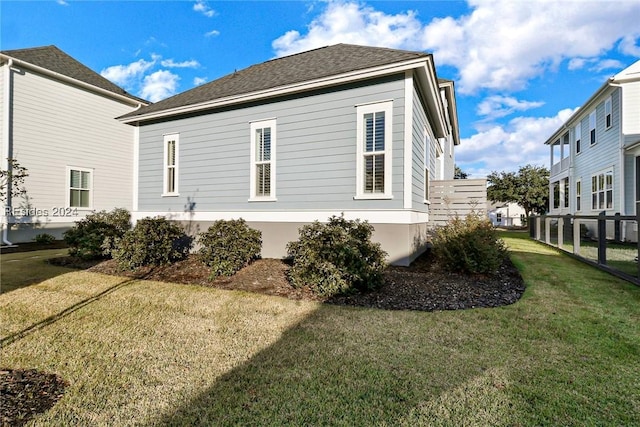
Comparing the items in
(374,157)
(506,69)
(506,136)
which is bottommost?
(374,157)

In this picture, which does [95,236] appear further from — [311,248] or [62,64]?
A: [62,64]

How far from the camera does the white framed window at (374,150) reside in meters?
6.46

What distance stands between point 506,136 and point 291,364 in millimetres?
39126

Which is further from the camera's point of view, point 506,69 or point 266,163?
point 506,69

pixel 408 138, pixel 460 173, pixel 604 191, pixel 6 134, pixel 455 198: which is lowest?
pixel 455 198

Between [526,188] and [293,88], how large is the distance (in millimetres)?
29355

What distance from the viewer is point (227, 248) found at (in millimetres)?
6246

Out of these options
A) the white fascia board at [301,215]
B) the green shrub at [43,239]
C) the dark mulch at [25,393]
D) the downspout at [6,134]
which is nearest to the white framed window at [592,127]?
the white fascia board at [301,215]

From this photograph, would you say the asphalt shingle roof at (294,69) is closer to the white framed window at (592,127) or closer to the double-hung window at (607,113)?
the double-hung window at (607,113)

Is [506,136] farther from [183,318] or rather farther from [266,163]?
[183,318]

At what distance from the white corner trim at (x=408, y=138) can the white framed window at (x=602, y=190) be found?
38.3 ft

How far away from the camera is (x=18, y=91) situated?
10664mm

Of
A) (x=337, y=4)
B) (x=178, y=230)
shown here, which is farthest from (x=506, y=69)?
(x=178, y=230)

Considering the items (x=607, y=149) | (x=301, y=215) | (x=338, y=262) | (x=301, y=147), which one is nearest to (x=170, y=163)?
(x=301, y=147)
